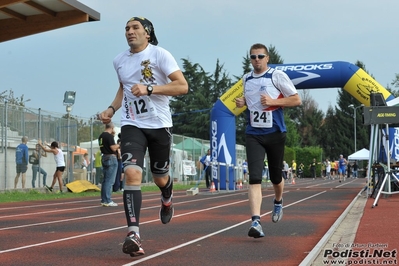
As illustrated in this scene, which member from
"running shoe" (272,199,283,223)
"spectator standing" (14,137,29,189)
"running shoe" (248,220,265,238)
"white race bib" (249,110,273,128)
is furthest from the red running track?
"spectator standing" (14,137,29,189)

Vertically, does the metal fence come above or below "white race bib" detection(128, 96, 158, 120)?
above

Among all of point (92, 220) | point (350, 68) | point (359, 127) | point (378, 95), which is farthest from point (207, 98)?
point (92, 220)

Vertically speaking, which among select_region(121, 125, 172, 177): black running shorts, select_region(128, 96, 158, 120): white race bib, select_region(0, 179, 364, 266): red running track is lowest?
select_region(0, 179, 364, 266): red running track

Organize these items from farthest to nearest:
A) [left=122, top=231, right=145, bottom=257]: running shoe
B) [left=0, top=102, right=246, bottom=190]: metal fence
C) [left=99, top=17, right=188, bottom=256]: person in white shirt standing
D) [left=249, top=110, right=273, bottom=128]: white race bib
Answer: [left=0, top=102, right=246, bottom=190]: metal fence → [left=249, top=110, right=273, bottom=128]: white race bib → [left=99, top=17, right=188, bottom=256]: person in white shirt standing → [left=122, top=231, right=145, bottom=257]: running shoe

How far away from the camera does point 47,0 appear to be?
1647cm

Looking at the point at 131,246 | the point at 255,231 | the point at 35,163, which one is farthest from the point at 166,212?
the point at 35,163

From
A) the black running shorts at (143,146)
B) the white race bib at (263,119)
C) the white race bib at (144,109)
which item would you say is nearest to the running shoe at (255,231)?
the white race bib at (263,119)

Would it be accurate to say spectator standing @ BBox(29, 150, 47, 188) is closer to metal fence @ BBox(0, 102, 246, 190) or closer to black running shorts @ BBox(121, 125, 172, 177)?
metal fence @ BBox(0, 102, 246, 190)

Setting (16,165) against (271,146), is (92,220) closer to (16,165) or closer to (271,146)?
(271,146)

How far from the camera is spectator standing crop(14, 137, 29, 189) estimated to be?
74.3 ft

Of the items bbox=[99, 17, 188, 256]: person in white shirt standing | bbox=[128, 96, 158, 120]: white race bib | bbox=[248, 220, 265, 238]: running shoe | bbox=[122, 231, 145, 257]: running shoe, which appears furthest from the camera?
bbox=[248, 220, 265, 238]: running shoe

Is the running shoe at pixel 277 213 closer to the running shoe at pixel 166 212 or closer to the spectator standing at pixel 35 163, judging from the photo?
the running shoe at pixel 166 212

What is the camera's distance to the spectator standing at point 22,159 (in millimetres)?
22656

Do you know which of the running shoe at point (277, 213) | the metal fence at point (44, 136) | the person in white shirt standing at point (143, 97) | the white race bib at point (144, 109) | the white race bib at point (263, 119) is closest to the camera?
the person in white shirt standing at point (143, 97)
